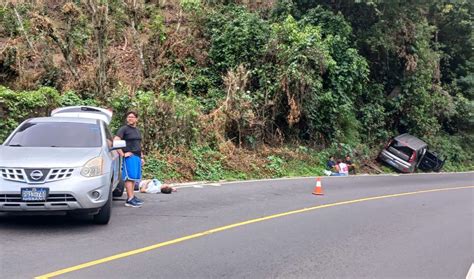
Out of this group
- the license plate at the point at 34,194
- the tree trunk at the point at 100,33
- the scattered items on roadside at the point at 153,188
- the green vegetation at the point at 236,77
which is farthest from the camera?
the tree trunk at the point at 100,33

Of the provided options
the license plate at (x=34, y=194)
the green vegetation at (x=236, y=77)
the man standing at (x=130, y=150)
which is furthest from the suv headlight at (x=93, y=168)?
the green vegetation at (x=236, y=77)

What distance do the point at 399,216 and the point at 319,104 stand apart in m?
12.6

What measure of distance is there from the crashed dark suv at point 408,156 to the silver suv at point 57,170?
767 inches

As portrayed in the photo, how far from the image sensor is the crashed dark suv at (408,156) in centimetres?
2586

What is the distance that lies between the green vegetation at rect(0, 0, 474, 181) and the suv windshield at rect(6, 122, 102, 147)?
613 cm

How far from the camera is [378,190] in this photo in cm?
1670

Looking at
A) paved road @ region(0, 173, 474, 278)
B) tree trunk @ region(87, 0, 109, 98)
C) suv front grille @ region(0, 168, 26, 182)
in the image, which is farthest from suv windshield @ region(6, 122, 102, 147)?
tree trunk @ region(87, 0, 109, 98)

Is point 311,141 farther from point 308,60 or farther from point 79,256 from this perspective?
point 79,256

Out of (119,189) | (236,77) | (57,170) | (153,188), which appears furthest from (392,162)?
(57,170)

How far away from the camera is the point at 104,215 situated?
8.52 metres

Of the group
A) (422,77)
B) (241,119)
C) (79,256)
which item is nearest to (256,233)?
(79,256)

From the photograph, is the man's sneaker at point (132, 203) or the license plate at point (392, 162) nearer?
the man's sneaker at point (132, 203)

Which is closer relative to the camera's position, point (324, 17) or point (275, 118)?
point (275, 118)

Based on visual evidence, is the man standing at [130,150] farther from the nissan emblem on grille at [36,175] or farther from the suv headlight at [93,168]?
the nissan emblem on grille at [36,175]
